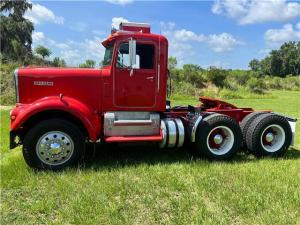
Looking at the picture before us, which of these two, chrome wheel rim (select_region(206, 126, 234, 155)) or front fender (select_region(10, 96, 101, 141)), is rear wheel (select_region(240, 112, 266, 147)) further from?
front fender (select_region(10, 96, 101, 141))

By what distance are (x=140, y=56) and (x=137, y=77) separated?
0.39 metres

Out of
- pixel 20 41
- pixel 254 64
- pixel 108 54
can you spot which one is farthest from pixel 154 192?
pixel 254 64

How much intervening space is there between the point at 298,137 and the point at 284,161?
319 cm

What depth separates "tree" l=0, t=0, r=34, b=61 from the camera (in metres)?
42.2

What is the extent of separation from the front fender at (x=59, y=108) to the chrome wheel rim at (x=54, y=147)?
0.39 m

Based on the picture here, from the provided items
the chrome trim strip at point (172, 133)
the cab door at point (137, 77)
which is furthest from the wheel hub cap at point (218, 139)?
the cab door at point (137, 77)

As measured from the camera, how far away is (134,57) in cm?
727

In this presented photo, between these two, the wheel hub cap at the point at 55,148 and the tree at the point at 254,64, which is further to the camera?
the tree at the point at 254,64

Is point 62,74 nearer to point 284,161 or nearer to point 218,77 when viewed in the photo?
point 284,161

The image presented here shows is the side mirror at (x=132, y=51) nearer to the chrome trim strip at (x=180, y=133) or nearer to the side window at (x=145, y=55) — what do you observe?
the side window at (x=145, y=55)

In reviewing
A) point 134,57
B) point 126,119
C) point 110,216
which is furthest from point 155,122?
point 110,216

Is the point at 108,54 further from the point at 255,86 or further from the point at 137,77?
the point at 255,86

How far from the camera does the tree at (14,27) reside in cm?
4216

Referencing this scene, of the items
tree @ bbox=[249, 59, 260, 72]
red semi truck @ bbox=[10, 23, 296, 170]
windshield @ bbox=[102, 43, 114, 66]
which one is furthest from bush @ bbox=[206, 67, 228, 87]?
tree @ bbox=[249, 59, 260, 72]
